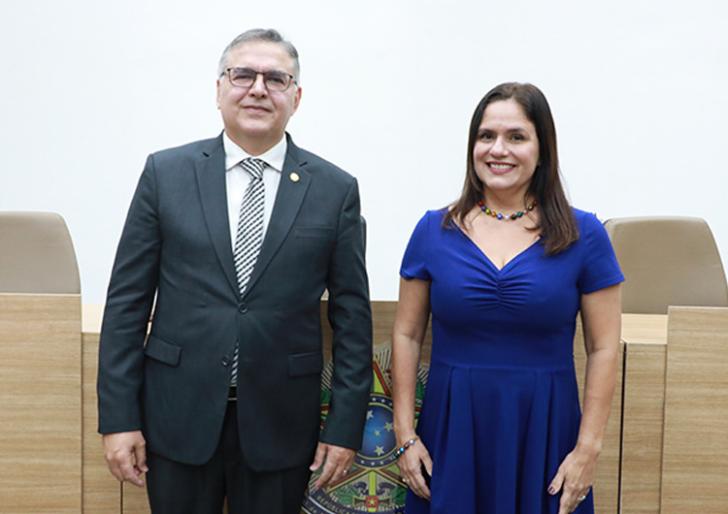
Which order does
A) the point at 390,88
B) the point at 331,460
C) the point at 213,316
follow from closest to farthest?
the point at 213,316
the point at 331,460
the point at 390,88

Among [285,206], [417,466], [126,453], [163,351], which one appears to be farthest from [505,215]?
[126,453]

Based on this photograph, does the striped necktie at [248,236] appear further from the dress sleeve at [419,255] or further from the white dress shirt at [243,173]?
the dress sleeve at [419,255]

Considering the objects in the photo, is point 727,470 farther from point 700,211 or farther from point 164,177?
point 700,211

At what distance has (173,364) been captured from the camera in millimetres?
1719

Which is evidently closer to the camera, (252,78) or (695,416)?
(252,78)

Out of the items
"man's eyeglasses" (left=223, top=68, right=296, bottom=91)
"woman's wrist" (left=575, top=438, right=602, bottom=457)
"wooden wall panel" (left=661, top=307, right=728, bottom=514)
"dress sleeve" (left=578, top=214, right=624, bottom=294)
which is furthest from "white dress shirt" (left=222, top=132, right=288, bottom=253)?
"wooden wall panel" (left=661, top=307, right=728, bottom=514)

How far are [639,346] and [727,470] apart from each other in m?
0.40

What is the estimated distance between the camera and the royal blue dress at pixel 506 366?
67.4 inches

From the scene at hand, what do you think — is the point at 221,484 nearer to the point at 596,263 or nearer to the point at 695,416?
the point at 596,263

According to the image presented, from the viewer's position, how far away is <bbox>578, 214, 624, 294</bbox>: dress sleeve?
1723 mm

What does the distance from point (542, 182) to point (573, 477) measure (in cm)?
63

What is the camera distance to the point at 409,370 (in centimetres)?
184

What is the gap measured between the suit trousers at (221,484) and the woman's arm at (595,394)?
59 cm

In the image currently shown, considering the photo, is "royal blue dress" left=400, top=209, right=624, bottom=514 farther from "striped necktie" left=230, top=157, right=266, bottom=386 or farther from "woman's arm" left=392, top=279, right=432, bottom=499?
"striped necktie" left=230, top=157, right=266, bottom=386
